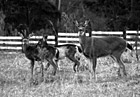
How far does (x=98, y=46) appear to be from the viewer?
10.0m

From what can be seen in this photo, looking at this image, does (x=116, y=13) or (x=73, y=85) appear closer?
(x=73, y=85)

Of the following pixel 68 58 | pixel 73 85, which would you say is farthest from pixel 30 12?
pixel 73 85

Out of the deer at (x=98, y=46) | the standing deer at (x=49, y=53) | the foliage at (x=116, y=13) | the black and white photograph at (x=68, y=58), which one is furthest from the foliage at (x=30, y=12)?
the deer at (x=98, y=46)

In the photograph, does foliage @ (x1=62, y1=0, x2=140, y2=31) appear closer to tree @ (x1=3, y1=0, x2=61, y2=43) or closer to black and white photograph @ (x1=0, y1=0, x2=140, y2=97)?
black and white photograph @ (x1=0, y1=0, x2=140, y2=97)

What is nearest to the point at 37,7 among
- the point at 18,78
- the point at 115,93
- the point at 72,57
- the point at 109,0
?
the point at 109,0

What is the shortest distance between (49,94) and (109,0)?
54.2ft

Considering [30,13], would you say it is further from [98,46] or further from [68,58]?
[98,46]

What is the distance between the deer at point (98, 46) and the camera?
9.75 metres

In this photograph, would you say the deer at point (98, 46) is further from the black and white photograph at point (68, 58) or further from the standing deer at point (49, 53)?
the standing deer at point (49, 53)

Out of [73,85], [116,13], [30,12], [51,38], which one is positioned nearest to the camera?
[73,85]

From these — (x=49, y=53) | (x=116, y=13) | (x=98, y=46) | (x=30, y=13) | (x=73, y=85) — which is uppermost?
(x=30, y=13)

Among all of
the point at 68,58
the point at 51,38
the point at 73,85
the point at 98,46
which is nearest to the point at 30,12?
the point at 51,38

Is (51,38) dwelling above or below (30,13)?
below

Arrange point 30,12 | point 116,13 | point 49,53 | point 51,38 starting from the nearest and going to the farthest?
1. point 49,53
2. point 51,38
3. point 30,12
4. point 116,13
